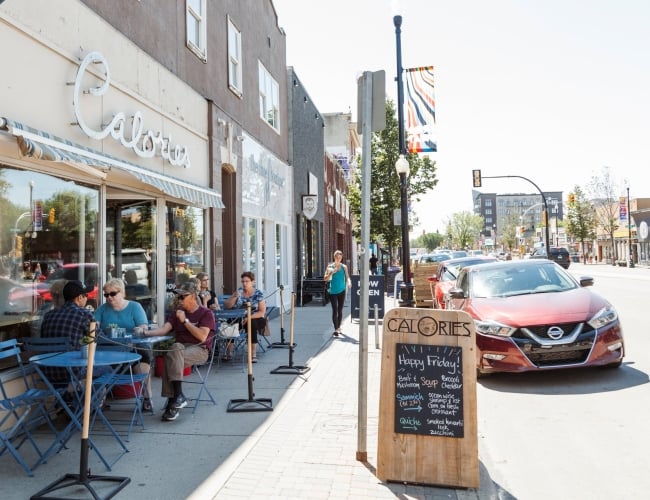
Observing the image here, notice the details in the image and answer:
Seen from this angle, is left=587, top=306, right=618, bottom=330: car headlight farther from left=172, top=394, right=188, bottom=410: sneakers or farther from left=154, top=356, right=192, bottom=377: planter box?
left=154, top=356, right=192, bottom=377: planter box

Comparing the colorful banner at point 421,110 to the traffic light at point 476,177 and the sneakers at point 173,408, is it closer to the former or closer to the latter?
the sneakers at point 173,408

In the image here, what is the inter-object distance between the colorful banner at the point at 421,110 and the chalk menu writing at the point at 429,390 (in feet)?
28.9

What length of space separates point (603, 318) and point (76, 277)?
6638mm

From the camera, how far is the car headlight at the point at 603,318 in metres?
6.73

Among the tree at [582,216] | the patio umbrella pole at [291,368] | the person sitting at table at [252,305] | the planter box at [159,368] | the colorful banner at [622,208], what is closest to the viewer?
the planter box at [159,368]

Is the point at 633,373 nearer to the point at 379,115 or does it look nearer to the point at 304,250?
the point at 379,115

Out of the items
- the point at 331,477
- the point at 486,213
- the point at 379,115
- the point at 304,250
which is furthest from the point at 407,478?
the point at 486,213

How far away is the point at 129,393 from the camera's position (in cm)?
635

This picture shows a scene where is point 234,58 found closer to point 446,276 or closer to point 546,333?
point 446,276

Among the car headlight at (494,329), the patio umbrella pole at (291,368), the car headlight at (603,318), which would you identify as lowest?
the patio umbrella pole at (291,368)

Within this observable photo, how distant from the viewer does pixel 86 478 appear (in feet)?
12.6

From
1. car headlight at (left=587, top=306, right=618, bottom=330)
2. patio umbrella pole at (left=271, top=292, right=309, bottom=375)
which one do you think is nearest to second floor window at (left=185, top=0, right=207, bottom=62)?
patio umbrella pole at (left=271, top=292, right=309, bottom=375)

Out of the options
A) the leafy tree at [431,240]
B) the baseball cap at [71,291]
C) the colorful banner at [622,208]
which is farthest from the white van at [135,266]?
the leafy tree at [431,240]

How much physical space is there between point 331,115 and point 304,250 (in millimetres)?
23409
